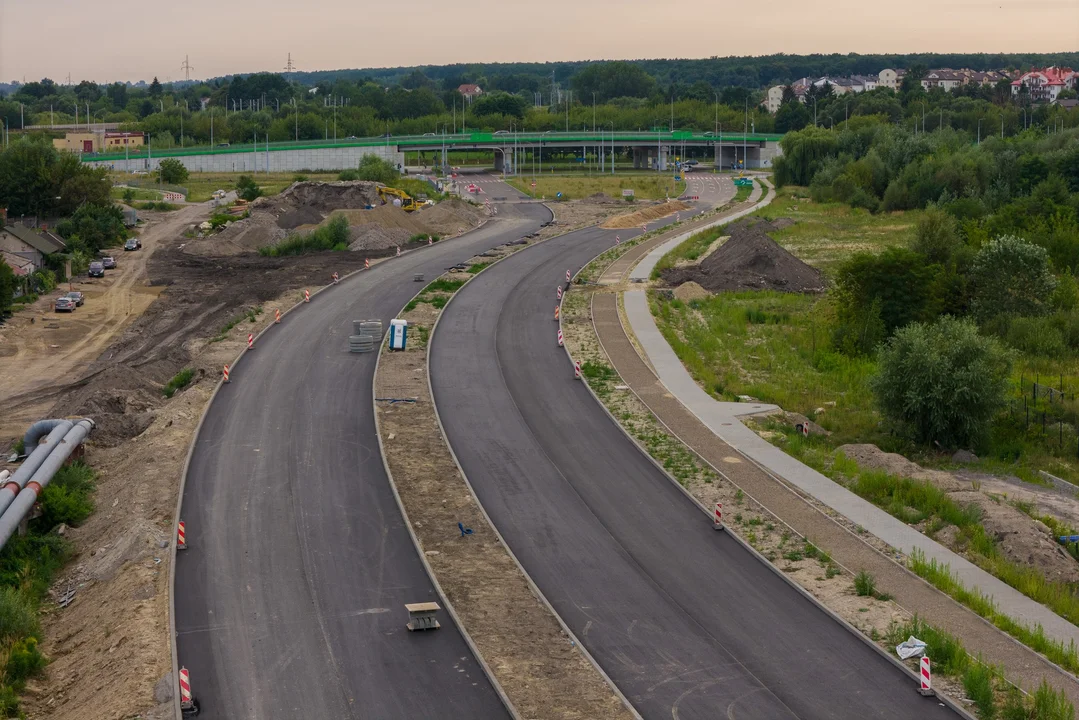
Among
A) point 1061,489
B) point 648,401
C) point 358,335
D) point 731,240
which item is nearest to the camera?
point 1061,489

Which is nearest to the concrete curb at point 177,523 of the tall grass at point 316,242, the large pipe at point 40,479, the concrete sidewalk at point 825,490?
the large pipe at point 40,479

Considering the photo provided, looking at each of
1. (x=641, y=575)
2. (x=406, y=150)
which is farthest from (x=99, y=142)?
(x=641, y=575)

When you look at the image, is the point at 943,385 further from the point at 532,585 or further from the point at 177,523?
the point at 177,523

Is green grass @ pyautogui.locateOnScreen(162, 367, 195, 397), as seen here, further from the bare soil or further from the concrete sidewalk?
the concrete sidewalk

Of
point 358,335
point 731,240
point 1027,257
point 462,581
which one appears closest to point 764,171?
point 731,240

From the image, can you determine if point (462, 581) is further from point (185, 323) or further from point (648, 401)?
point (185, 323)

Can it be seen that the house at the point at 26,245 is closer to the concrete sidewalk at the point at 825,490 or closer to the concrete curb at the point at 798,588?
the concrete sidewalk at the point at 825,490
